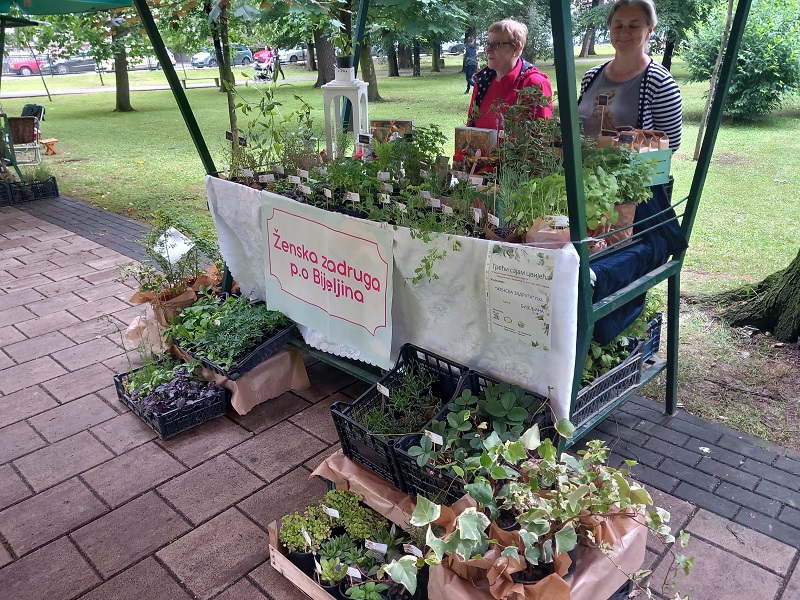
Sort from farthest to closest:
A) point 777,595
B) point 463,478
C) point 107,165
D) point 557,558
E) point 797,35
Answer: point 797,35
point 107,165
point 777,595
point 463,478
point 557,558

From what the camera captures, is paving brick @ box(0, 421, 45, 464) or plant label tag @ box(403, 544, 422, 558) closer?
plant label tag @ box(403, 544, 422, 558)

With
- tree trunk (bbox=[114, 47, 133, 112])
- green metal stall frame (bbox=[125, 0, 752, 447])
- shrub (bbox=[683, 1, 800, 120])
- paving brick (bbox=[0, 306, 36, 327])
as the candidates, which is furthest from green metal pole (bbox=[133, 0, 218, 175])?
tree trunk (bbox=[114, 47, 133, 112])

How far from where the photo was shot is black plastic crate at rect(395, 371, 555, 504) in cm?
205

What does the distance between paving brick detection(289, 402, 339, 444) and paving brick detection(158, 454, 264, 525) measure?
40cm

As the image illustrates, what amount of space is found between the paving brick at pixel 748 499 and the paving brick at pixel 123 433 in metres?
2.59

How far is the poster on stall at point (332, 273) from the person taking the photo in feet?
8.66

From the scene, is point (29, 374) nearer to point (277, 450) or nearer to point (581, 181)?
point (277, 450)

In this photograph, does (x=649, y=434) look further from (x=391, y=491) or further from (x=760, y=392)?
(x=391, y=491)

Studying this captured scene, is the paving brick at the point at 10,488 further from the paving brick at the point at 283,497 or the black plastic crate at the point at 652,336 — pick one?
the black plastic crate at the point at 652,336

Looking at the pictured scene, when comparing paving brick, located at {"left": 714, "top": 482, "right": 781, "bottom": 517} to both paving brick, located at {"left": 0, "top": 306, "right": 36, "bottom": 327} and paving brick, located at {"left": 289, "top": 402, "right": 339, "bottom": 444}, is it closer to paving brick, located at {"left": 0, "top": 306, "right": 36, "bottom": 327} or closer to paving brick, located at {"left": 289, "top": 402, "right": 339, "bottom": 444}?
paving brick, located at {"left": 289, "top": 402, "right": 339, "bottom": 444}

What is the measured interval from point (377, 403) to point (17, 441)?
73.1 inches

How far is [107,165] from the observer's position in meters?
10.2

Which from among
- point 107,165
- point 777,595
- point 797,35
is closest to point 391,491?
point 777,595

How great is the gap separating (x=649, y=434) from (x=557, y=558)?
1476 mm
